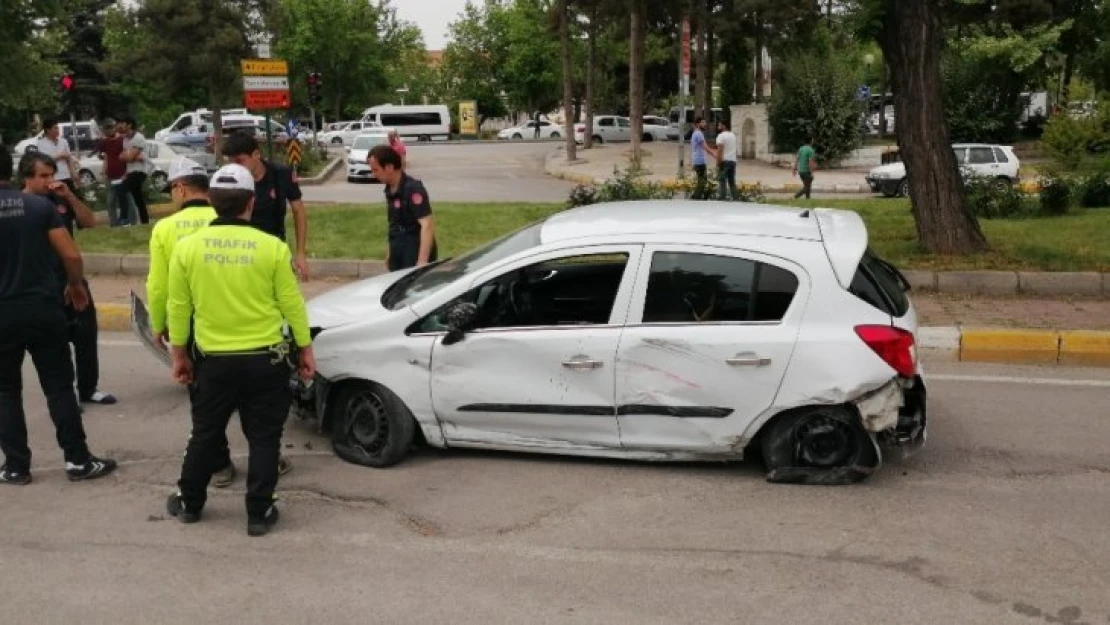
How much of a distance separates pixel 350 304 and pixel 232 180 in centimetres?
153

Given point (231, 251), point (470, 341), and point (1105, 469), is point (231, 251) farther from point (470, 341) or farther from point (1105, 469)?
point (1105, 469)

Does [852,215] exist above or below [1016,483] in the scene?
above

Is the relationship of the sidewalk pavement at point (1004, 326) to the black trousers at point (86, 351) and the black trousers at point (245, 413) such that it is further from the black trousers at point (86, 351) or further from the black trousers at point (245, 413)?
the black trousers at point (245, 413)

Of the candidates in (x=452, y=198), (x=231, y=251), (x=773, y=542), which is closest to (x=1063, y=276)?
(x=773, y=542)

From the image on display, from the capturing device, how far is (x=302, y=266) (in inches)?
290

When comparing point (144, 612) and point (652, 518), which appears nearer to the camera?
point (144, 612)

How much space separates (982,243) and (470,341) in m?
7.54

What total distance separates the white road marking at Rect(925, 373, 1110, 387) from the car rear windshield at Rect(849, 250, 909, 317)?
76.4 inches

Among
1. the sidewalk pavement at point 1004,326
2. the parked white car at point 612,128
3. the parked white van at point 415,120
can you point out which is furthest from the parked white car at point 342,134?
the sidewalk pavement at point 1004,326

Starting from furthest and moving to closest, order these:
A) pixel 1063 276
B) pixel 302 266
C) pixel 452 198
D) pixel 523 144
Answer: pixel 523 144 → pixel 452 198 → pixel 1063 276 → pixel 302 266

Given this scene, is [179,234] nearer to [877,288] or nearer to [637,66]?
[877,288]

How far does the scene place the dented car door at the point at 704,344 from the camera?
5246 mm

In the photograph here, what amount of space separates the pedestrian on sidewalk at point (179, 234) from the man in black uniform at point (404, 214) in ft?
5.81

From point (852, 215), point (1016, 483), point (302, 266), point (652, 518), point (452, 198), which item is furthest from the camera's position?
point (452, 198)
